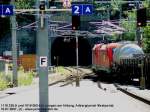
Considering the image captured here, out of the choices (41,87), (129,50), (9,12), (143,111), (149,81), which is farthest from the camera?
(129,50)

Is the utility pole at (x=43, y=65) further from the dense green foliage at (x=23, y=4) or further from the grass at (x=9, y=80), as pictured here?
the dense green foliage at (x=23, y=4)

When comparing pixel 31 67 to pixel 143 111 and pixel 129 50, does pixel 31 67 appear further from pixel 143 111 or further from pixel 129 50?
pixel 143 111

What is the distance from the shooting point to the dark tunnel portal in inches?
3625

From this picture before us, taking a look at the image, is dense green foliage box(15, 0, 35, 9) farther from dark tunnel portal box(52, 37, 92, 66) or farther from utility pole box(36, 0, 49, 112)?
utility pole box(36, 0, 49, 112)

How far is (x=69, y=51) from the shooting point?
9638 centimetres

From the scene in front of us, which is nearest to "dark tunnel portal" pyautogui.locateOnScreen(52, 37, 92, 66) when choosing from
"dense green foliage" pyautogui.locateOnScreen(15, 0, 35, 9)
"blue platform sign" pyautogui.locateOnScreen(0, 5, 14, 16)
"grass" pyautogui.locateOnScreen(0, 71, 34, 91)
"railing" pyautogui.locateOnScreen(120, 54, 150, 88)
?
"dense green foliage" pyautogui.locateOnScreen(15, 0, 35, 9)

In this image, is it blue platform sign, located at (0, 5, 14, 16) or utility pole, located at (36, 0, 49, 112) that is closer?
utility pole, located at (36, 0, 49, 112)

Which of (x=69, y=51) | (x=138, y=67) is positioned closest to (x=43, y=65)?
(x=138, y=67)

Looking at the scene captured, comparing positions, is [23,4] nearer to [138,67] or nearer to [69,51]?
[138,67]

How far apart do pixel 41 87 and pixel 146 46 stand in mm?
42513

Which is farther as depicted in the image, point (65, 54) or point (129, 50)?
point (65, 54)

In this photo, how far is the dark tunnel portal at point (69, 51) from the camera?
9206cm

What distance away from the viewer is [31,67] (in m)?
64.1

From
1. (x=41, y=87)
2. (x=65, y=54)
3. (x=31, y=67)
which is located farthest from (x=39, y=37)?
(x=65, y=54)
